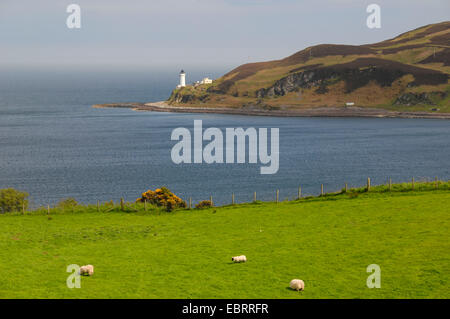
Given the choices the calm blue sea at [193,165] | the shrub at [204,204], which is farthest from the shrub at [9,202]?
the calm blue sea at [193,165]

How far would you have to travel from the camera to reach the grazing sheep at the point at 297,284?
26047mm

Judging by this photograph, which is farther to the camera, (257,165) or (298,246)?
(257,165)

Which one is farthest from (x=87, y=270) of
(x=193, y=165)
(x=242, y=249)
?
(x=193, y=165)

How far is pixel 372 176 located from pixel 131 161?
49.4 meters

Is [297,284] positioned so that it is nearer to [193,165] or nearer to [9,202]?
[9,202]

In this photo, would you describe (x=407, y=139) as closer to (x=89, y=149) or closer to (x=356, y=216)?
(x=89, y=149)

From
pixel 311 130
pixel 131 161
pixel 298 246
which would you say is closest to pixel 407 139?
pixel 311 130

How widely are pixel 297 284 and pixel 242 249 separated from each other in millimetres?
8980

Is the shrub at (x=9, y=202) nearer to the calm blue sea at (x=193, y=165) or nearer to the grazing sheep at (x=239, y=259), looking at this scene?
the calm blue sea at (x=193, y=165)

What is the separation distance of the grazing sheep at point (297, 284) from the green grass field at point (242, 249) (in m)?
0.28

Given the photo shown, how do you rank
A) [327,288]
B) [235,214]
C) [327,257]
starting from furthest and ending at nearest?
[235,214] → [327,257] → [327,288]

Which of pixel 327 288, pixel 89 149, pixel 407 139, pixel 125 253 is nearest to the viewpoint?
pixel 327 288

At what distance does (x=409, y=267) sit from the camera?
2897 centimetres

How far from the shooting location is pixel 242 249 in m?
34.8
